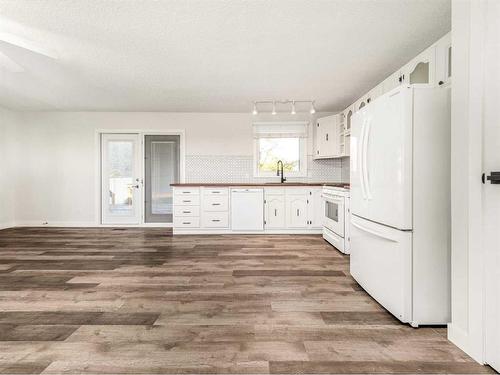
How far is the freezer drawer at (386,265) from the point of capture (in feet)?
6.52

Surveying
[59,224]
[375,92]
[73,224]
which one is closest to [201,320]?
[375,92]

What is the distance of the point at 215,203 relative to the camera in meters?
5.50

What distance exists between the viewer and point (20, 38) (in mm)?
3000

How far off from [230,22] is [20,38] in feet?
7.19

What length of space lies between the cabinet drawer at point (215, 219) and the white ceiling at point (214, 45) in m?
2.12

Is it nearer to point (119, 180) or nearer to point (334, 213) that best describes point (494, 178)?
point (334, 213)

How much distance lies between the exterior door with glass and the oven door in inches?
155

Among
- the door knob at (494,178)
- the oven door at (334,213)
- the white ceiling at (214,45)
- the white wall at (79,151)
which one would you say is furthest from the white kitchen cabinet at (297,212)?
the door knob at (494,178)

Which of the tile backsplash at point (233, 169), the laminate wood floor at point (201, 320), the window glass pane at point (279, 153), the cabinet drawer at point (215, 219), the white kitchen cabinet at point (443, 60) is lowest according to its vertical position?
the laminate wood floor at point (201, 320)

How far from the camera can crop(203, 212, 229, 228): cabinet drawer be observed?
217 inches

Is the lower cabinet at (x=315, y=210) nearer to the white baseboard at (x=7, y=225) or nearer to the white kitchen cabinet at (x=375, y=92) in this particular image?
the white kitchen cabinet at (x=375, y=92)

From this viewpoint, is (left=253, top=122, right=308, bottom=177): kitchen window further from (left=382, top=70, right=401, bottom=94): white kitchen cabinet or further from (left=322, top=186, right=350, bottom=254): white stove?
(left=382, top=70, right=401, bottom=94): white kitchen cabinet

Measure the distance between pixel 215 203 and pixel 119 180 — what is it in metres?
2.36

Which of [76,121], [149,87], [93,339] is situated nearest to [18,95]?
[76,121]
